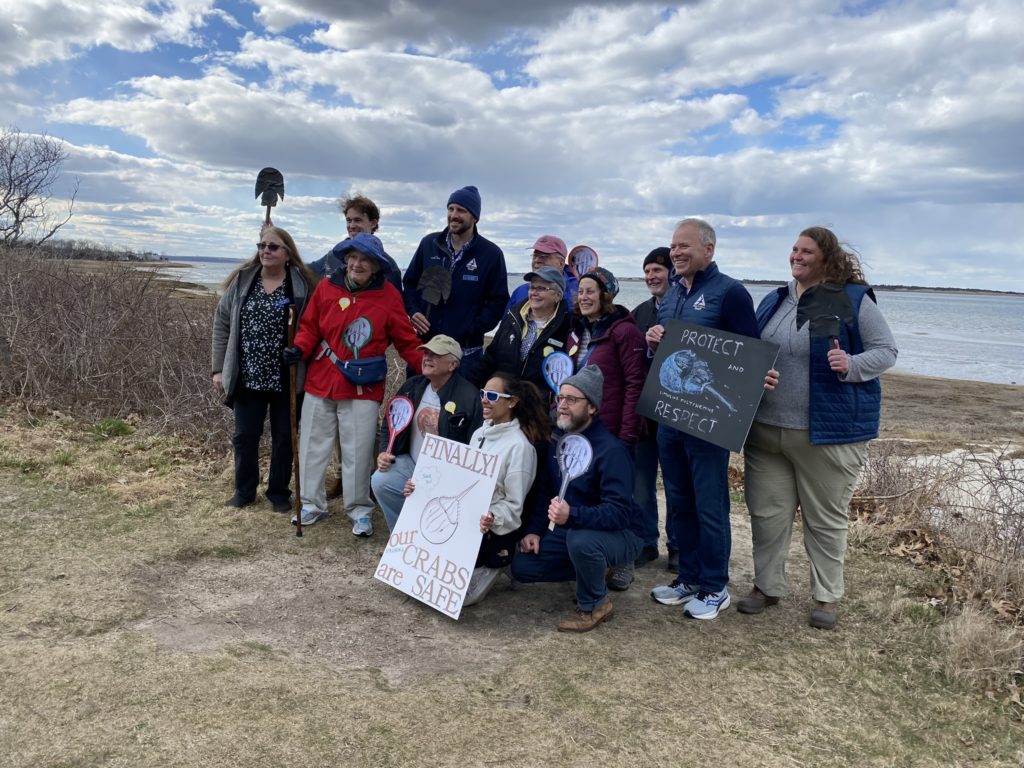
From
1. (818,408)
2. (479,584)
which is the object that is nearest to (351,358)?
(479,584)

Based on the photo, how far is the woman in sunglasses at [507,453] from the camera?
4.38 meters

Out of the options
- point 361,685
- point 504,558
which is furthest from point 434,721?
point 504,558

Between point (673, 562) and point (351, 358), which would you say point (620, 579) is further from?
point (351, 358)

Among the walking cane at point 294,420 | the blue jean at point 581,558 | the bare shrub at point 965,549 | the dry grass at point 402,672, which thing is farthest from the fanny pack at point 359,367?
the bare shrub at point 965,549

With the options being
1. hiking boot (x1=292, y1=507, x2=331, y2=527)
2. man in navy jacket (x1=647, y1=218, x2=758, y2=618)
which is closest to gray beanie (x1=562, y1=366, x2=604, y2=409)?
man in navy jacket (x1=647, y1=218, x2=758, y2=618)

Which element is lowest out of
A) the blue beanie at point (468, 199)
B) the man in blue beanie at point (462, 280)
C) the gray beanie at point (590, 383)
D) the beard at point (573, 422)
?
the beard at point (573, 422)

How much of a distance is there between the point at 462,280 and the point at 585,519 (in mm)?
2224

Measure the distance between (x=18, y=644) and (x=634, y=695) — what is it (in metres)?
3.06

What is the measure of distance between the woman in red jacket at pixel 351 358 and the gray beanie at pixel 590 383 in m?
1.56

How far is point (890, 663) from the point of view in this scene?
4.09 metres

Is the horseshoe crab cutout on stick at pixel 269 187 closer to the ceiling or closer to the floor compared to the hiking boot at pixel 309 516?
closer to the ceiling

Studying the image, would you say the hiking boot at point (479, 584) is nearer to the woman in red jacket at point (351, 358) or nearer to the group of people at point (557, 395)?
the group of people at point (557, 395)

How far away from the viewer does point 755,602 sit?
4.62m

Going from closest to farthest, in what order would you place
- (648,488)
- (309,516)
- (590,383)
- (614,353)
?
(590,383), (614,353), (648,488), (309,516)
